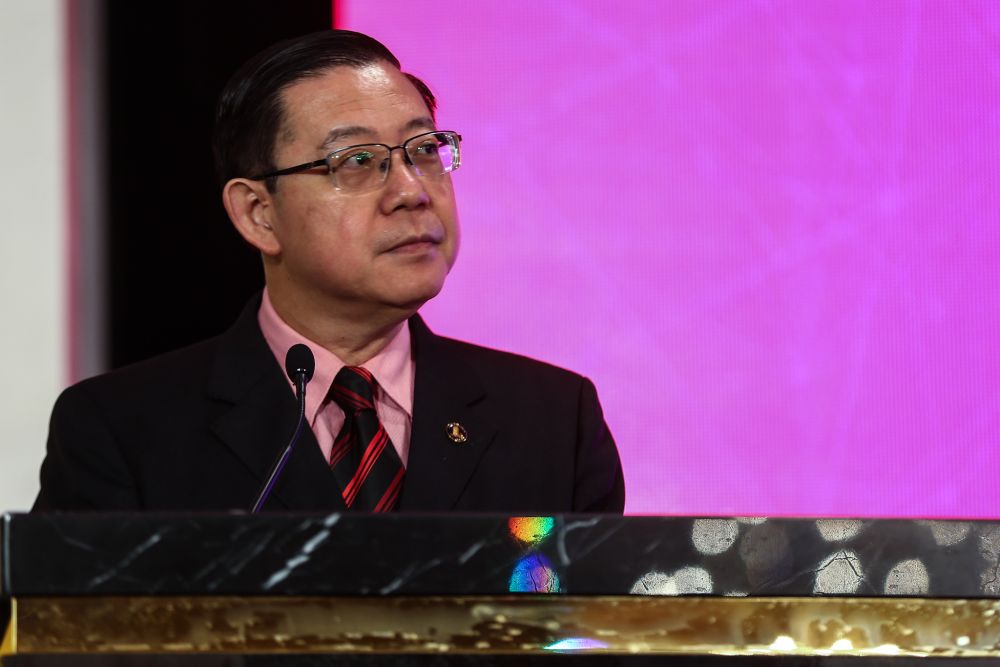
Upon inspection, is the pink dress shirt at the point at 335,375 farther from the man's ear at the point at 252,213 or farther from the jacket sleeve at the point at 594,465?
the jacket sleeve at the point at 594,465

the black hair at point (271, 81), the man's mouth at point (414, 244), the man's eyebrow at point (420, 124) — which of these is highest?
the black hair at point (271, 81)

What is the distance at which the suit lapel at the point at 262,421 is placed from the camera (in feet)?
5.18

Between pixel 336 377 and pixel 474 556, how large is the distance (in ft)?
2.92

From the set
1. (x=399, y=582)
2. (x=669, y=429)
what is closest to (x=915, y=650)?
(x=399, y=582)

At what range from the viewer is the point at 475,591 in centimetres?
86

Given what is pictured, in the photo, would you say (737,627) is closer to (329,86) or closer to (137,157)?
(329,86)

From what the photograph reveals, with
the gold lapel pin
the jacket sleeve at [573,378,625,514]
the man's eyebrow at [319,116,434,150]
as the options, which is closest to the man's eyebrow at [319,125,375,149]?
the man's eyebrow at [319,116,434,150]

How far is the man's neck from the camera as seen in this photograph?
179 centimetres

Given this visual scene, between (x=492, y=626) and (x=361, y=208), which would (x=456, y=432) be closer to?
(x=361, y=208)

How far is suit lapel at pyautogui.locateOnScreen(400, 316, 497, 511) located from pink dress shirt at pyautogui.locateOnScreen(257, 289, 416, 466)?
1.0 inches

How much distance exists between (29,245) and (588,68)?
117 centimetres

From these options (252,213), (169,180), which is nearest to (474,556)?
(252,213)

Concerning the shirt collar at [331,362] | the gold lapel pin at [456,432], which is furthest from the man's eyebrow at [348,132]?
the gold lapel pin at [456,432]

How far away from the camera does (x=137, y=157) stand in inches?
97.8
